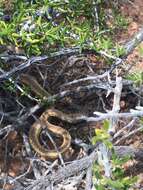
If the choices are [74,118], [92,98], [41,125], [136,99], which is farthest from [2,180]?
[136,99]

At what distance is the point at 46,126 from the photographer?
9.64 ft

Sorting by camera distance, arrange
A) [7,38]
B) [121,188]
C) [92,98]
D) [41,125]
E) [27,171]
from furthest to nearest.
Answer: [92,98]
[41,125]
[27,171]
[7,38]
[121,188]

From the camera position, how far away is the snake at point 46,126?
9.28 feet

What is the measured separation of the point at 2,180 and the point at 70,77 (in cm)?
88

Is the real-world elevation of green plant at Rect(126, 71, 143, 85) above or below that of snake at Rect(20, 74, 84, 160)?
above

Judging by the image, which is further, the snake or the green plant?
the snake

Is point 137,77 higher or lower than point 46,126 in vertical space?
higher

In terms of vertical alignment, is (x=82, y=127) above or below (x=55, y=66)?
below

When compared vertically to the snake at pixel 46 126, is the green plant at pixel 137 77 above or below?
above

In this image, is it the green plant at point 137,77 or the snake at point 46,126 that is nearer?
the green plant at point 137,77

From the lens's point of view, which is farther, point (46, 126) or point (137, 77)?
point (46, 126)

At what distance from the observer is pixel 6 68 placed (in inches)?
113

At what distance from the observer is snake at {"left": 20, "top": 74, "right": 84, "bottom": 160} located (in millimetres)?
2828

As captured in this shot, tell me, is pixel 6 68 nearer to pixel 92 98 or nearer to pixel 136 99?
pixel 92 98
